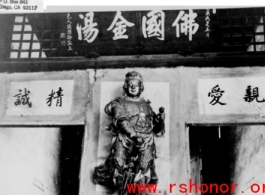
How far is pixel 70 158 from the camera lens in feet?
18.6

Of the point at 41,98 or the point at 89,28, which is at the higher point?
the point at 89,28

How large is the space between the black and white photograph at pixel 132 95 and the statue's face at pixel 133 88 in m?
0.01

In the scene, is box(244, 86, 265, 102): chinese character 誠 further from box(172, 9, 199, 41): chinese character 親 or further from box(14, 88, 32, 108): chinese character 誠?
box(14, 88, 32, 108): chinese character 誠

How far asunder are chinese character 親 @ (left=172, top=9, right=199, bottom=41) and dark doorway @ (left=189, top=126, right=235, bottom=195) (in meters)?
1.23

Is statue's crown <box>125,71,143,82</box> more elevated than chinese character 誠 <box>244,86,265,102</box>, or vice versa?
statue's crown <box>125,71,143,82</box>

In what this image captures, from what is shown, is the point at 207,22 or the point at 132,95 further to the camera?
the point at 207,22

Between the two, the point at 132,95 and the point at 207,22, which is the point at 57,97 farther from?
the point at 207,22

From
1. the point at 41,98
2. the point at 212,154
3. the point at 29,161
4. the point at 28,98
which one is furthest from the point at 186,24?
the point at 29,161

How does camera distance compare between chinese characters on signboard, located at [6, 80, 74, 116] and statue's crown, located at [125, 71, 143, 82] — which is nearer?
statue's crown, located at [125, 71, 143, 82]

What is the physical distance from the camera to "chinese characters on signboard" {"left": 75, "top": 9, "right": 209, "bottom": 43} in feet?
19.2

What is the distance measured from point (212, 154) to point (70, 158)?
5.82 ft

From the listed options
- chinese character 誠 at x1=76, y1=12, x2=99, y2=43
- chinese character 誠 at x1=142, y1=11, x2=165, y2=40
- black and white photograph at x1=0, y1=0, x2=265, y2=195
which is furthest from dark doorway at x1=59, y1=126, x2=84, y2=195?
chinese character 誠 at x1=142, y1=11, x2=165, y2=40

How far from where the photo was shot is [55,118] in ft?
18.8

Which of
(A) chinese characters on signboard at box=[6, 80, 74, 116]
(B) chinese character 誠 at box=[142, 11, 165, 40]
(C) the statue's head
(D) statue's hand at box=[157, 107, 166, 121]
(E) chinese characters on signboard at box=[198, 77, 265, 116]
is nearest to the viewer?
(D) statue's hand at box=[157, 107, 166, 121]
